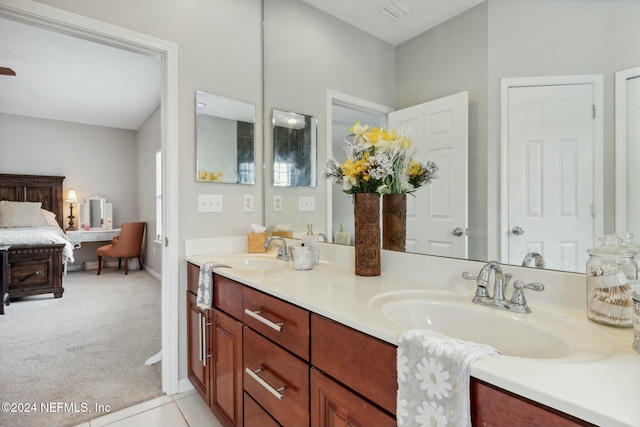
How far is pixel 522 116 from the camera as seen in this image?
1.01 meters

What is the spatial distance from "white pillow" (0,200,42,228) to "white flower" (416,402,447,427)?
636 cm

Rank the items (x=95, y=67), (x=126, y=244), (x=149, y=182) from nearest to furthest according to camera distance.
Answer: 1. (x=95, y=67)
2. (x=126, y=244)
3. (x=149, y=182)

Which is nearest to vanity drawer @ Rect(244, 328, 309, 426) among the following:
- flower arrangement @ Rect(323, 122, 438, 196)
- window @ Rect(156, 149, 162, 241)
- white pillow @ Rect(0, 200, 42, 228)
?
flower arrangement @ Rect(323, 122, 438, 196)

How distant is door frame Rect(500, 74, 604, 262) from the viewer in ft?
2.84

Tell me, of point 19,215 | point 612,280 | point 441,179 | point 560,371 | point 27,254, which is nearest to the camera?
point 560,371

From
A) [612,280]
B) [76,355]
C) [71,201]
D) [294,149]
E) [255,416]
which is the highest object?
[294,149]

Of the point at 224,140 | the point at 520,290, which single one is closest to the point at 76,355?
the point at 224,140

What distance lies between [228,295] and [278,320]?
1.48 ft

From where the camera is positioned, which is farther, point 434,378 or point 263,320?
point 263,320

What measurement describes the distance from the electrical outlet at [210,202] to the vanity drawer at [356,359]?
1325 millimetres

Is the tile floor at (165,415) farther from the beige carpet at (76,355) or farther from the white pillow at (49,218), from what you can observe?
the white pillow at (49,218)

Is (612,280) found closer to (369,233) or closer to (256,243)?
(369,233)

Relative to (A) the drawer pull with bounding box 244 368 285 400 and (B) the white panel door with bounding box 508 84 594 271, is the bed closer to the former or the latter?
(A) the drawer pull with bounding box 244 368 285 400

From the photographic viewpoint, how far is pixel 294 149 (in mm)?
2146
